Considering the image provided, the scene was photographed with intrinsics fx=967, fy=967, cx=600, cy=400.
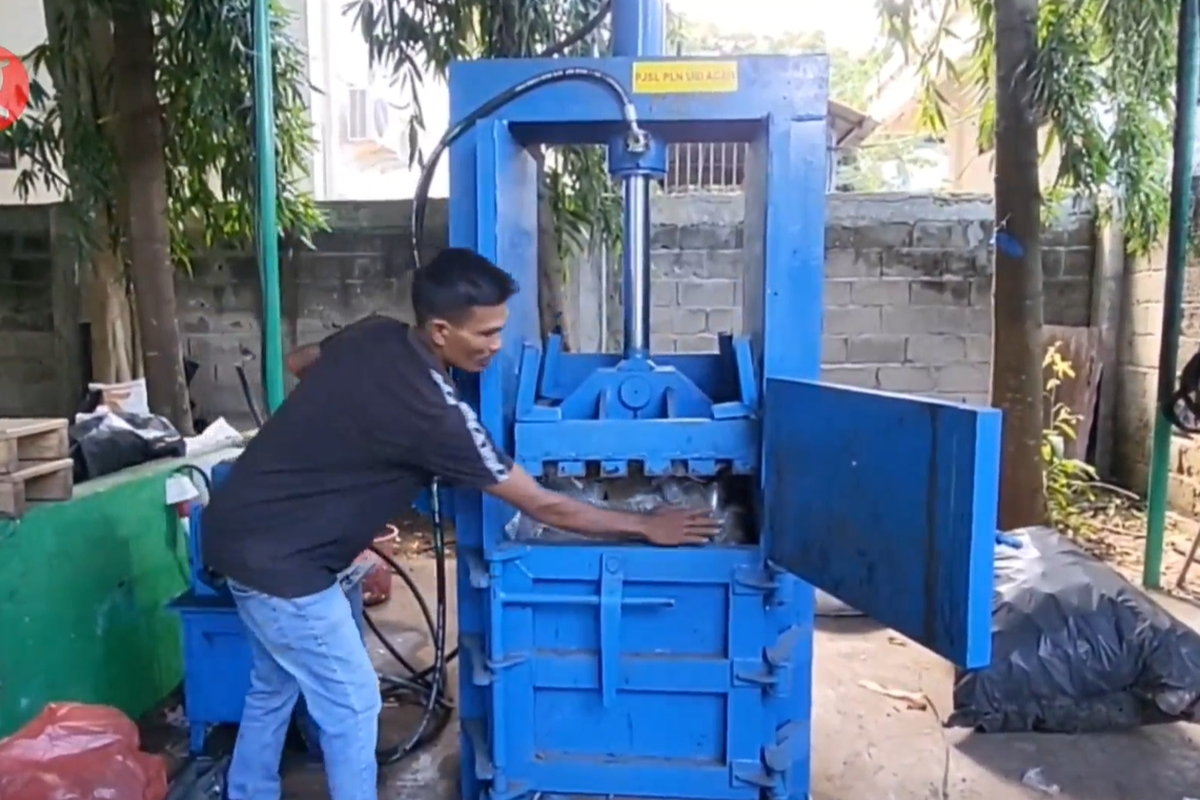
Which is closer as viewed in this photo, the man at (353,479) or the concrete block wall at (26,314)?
the man at (353,479)

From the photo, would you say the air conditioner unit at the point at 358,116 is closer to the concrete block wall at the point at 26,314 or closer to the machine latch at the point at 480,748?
the concrete block wall at the point at 26,314

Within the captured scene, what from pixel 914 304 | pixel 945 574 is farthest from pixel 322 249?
pixel 945 574

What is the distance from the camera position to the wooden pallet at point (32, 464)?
6.55 ft

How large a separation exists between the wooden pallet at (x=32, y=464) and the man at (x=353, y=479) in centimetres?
56

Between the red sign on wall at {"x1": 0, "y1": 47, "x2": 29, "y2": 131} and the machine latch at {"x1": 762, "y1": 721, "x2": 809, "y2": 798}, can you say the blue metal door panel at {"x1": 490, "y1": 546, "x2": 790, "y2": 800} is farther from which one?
the red sign on wall at {"x1": 0, "y1": 47, "x2": 29, "y2": 131}

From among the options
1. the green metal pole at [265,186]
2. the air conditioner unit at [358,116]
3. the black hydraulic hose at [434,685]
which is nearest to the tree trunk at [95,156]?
the green metal pole at [265,186]

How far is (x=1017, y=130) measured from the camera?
10.9 feet

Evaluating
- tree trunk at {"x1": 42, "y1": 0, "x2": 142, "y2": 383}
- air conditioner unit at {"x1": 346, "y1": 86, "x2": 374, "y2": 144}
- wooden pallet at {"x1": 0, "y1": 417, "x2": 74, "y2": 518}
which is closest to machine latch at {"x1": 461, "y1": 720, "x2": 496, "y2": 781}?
wooden pallet at {"x1": 0, "y1": 417, "x2": 74, "y2": 518}

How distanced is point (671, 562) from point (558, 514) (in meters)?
0.27

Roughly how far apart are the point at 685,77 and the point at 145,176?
244 cm

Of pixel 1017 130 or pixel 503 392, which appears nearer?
pixel 503 392

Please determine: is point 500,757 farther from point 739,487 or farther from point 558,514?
point 739,487

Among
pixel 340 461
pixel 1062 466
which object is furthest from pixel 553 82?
pixel 1062 466

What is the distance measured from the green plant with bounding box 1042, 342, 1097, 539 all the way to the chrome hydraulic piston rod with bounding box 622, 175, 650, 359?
2.79 metres
